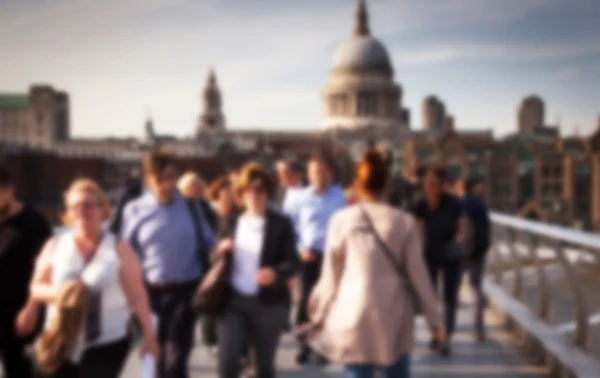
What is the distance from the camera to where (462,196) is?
746 centimetres

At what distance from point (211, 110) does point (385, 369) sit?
11655 centimetres

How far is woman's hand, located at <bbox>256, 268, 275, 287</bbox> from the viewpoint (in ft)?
15.1

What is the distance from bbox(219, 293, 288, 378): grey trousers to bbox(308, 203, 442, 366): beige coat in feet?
2.86

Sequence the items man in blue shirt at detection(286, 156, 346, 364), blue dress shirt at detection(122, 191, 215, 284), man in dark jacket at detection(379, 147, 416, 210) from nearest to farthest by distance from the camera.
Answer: blue dress shirt at detection(122, 191, 215, 284), man in blue shirt at detection(286, 156, 346, 364), man in dark jacket at detection(379, 147, 416, 210)

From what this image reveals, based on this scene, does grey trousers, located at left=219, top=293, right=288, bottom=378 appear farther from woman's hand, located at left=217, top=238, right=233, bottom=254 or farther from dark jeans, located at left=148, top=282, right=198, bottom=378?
dark jeans, located at left=148, top=282, right=198, bottom=378

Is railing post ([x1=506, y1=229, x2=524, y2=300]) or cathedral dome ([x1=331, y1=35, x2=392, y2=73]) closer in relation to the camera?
railing post ([x1=506, y1=229, x2=524, y2=300])

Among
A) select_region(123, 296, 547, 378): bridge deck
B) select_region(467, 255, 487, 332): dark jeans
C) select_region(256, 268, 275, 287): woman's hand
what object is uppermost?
select_region(256, 268, 275, 287): woman's hand

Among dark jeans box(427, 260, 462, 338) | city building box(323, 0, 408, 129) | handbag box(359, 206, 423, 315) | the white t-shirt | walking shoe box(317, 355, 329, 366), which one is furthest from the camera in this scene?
city building box(323, 0, 408, 129)

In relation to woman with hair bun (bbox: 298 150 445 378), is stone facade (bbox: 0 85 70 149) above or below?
above

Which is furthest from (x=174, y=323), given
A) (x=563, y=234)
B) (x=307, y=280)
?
(x=563, y=234)

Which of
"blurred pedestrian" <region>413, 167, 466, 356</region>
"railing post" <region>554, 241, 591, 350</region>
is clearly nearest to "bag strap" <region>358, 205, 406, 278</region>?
"railing post" <region>554, 241, 591, 350</region>

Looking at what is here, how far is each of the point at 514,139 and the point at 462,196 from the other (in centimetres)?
10653

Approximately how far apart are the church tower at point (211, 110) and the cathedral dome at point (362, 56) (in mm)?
17653

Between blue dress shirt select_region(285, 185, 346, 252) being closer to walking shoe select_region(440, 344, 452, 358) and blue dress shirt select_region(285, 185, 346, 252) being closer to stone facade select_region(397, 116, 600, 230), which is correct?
walking shoe select_region(440, 344, 452, 358)
